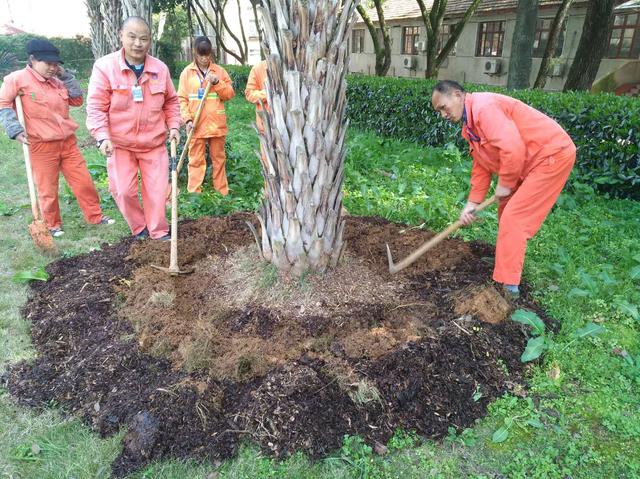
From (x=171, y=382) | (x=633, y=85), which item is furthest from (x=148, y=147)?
(x=633, y=85)

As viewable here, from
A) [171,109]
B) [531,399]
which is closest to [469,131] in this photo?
[531,399]

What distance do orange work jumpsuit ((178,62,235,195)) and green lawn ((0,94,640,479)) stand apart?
0.71m

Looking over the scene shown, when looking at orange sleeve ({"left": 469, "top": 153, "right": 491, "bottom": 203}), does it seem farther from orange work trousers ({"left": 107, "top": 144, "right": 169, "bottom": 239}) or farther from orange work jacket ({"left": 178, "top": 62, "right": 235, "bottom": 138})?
orange work jacket ({"left": 178, "top": 62, "right": 235, "bottom": 138})

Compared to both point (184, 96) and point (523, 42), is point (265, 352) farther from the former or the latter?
point (523, 42)

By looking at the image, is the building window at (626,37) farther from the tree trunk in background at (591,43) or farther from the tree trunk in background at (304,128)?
the tree trunk in background at (304,128)

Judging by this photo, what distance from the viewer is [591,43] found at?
30.1 feet

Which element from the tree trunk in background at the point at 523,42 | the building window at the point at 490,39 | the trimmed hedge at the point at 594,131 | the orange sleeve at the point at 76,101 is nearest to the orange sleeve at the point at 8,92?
the orange sleeve at the point at 76,101

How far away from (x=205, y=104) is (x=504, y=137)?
3.68 m

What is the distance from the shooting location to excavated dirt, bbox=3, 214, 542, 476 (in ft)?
7.79

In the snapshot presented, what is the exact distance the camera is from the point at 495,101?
3215 millimetres

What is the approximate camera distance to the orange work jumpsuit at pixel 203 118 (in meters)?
5.52

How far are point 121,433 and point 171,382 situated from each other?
34cm

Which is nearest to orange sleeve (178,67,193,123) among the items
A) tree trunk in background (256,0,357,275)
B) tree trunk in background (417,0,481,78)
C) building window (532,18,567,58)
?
tree trunk in background (256,0,357,275)

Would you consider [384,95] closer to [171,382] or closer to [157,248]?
[157,248]
